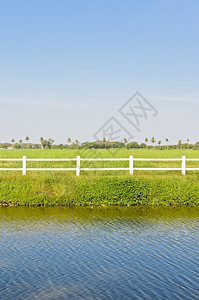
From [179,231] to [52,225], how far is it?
4.62m

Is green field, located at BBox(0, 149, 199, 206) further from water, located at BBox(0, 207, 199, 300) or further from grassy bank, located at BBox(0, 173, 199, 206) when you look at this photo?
water, located at BBox(0, 207, 199, 300)

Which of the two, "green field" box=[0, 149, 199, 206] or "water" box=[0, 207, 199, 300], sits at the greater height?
"green field" box=[0, 149, 199, 206]

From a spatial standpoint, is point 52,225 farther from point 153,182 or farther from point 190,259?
point 153,182

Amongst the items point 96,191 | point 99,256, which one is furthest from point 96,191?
point 99,256

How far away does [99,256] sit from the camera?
9.92 metres

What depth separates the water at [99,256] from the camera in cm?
764

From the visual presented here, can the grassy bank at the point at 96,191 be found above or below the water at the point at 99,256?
above

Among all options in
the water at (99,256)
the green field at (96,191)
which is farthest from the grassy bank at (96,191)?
the water at (99,256)

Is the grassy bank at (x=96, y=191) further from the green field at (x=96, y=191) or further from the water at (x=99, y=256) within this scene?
the water at (x=99, y=256)

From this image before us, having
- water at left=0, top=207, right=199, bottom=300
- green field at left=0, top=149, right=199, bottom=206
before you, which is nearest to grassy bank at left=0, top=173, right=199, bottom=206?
green field at left=0, top=149, right=199, bottom=206

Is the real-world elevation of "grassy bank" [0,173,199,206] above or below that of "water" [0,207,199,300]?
above

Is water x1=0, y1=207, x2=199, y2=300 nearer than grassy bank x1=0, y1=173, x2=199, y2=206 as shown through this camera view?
Yes

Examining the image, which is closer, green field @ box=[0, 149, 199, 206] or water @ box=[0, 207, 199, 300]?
water @ box=[0, 207, 199, 300]

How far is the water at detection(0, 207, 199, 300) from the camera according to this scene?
764cm
